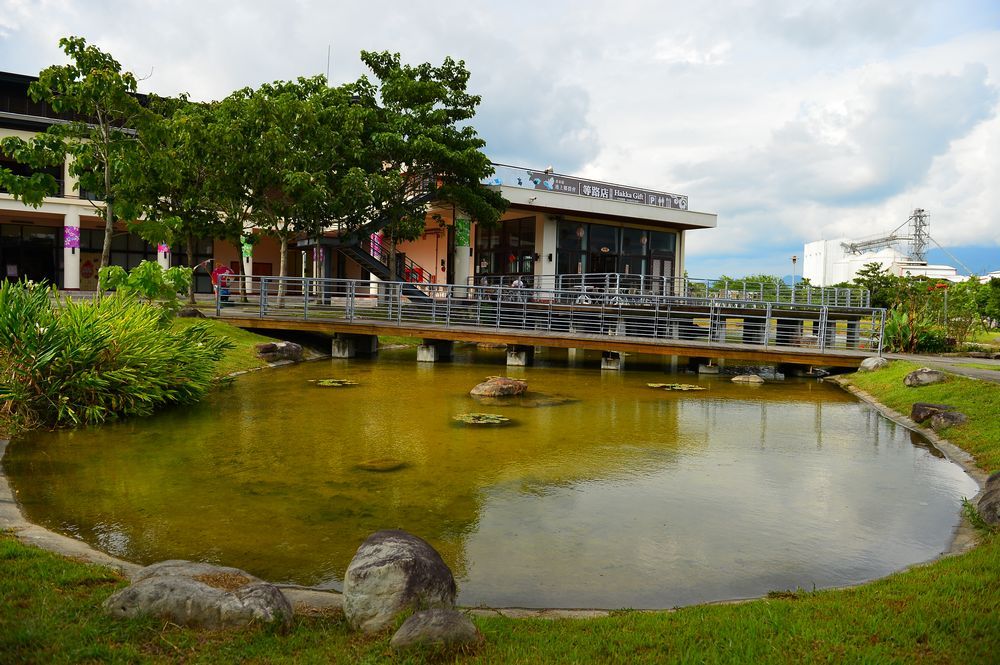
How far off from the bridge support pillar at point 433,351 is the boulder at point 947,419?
13.2 m

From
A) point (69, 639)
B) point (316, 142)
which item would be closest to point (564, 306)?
point (316, 142)

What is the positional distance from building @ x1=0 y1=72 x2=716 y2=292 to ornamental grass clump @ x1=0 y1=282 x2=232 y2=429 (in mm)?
16948

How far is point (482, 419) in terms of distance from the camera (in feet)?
37.6

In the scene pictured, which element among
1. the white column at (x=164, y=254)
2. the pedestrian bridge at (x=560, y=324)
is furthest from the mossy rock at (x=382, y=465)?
the white column at (x=164, y=254)

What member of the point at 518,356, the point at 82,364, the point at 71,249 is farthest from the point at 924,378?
the point at 71,249

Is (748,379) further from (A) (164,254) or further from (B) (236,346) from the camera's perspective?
(A) (164,254)

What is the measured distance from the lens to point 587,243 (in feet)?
115

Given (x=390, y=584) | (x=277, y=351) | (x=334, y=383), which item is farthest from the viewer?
(x=277, y=351)

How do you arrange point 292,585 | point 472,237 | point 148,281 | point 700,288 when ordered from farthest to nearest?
point 472,237, point 700,288, point 148,281, point 292,585

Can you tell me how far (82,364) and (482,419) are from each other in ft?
19.7

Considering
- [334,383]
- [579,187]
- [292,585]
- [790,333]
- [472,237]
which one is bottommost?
[292,585]

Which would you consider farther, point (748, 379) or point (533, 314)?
point (533, 314)

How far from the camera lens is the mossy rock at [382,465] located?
850 cm

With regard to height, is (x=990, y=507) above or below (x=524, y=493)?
above
